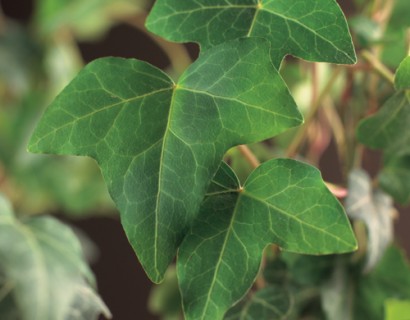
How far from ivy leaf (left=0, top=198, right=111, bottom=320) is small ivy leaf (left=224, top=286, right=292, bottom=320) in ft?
0.35

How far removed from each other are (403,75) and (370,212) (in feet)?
0.56

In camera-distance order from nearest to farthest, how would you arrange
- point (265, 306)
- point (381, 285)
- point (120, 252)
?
point (265, 306)
point (381, 285)
point (120, 252)

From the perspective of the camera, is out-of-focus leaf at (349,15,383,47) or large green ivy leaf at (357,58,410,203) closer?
large green ivy leaf at (357,58,410,203)

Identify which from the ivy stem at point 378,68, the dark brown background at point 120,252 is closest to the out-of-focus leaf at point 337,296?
the ivy stem at point 378,68

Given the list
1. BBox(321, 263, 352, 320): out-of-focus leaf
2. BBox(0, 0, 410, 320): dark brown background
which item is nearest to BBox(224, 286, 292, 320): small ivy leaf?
BBox(321, 263, 352, 320): out-of-focus leaf

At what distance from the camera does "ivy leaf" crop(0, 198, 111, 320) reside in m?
0.45

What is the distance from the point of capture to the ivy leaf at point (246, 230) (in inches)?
15.8

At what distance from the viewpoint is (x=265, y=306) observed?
51 cm

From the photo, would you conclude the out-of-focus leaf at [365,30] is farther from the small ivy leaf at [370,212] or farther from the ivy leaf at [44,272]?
the ivy leaf at [44,272]

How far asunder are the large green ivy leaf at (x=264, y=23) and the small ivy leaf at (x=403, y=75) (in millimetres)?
43

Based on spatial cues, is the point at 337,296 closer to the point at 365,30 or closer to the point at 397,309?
the point at 397,309

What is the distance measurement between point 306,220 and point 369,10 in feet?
1.04

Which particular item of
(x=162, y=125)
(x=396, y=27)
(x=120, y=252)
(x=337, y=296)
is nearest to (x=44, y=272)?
(x=162, y=125)

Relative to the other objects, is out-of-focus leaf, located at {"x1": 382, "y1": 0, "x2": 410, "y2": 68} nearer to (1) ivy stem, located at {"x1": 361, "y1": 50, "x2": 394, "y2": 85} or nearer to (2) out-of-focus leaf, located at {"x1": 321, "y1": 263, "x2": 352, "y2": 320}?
(1) ivy stem, located at {"x1": 361, "y1": 50, "x2": 394, "y2": 85}
